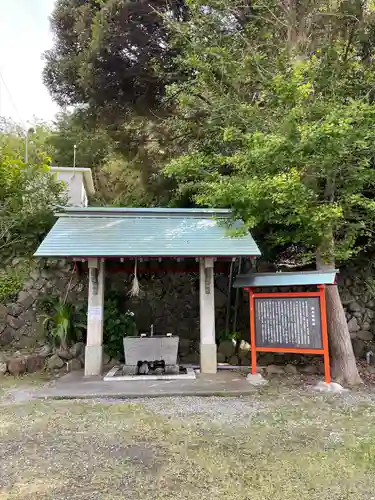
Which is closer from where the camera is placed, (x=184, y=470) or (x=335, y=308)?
(x=184, y=470)

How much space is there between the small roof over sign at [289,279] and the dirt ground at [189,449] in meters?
2.00

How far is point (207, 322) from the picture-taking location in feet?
24.8

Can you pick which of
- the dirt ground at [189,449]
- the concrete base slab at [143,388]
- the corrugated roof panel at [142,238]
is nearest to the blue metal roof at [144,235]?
the corrugated roof panel at [142,238]

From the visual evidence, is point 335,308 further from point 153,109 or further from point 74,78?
point 74,78

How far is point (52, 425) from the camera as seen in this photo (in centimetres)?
457

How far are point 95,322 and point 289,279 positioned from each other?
4.01 m

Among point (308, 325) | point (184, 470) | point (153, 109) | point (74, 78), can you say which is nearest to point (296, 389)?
point (308, 325)

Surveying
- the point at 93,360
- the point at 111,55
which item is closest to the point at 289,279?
the point at 93,360

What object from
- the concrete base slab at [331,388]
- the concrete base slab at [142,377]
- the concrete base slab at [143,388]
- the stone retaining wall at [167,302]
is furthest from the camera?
the stone retaining wall at [167,302]

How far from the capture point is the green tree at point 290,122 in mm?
6520

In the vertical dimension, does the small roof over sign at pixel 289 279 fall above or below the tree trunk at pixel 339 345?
above

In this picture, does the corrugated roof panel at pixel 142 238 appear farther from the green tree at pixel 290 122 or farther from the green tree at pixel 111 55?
the green tree at pixel 111 55

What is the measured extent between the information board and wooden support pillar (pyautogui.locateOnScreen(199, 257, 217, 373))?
0.94 metres

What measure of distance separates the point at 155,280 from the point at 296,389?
15.9 feet
